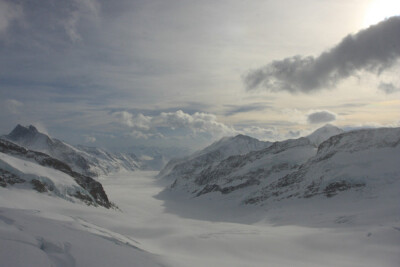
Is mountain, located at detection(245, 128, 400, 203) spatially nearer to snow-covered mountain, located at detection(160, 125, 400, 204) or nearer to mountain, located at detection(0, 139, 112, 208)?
snow-covered mountain, located at detection(160, 125, 400, 204)

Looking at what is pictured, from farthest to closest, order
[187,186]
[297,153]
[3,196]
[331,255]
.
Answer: [187,186] < [297,153] < [3,196] < [331,255]

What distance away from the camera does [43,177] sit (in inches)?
2191

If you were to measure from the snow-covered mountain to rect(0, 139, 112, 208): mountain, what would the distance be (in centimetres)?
6190

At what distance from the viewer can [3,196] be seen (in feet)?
138

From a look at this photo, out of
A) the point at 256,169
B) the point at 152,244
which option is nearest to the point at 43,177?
the point at 152,244

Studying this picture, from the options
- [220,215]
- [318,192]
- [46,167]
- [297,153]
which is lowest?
[220,215]

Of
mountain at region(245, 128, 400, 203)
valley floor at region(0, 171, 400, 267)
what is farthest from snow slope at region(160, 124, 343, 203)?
valley floor at region(0, 171, 400, 267)

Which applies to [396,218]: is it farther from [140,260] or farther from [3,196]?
[3,196]

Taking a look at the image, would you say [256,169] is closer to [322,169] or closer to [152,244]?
[322,169]

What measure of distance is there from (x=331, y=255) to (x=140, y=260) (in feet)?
74.0

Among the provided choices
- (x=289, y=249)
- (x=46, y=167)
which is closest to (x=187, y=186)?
(x=46, y=167)

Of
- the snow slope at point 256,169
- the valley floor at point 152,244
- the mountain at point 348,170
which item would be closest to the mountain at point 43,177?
the valley floor at point 152,244

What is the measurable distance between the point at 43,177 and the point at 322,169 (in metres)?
86.2

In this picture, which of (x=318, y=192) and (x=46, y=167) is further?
(x=318, y=192)
